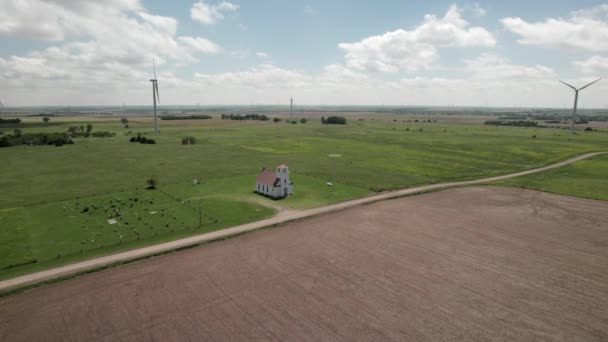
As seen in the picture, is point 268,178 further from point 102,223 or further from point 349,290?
point 349,290

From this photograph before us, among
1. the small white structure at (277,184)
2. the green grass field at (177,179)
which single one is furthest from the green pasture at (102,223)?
the small white structure at (277,184)

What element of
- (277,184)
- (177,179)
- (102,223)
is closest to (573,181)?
(277,184)

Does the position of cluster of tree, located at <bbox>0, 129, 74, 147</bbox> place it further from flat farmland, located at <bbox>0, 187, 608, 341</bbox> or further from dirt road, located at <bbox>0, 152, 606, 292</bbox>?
flat farmland, located at <bbox>0, 187, 608, 341</bbox>

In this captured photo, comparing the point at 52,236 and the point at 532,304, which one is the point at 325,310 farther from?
the point at 52,236

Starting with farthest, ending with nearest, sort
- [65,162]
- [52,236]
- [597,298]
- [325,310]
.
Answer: [65,162] < [52,236] < [597,298] < [325,310]

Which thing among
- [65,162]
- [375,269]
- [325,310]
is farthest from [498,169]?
[65,162]

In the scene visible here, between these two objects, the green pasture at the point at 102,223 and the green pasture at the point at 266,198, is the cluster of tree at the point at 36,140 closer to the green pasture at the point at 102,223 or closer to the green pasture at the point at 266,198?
the green pasture at the point at 102,223
